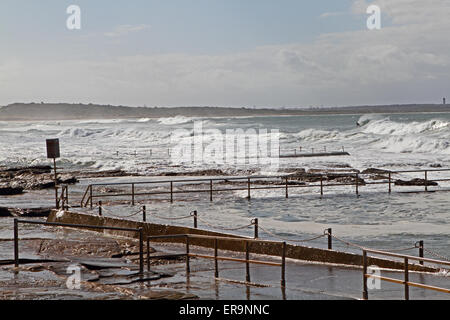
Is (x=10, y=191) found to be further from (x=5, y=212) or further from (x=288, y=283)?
(x=288, y=283)

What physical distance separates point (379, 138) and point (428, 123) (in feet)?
63.4

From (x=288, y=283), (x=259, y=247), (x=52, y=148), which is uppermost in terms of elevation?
(x=52, y=148)

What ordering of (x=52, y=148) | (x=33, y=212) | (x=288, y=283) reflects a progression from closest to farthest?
(x=288, y=283) < (x=52, y=148) < (x=33, y=212)

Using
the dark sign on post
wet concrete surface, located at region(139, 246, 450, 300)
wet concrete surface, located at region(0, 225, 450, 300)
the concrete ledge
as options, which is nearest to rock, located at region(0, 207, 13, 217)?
the dark sign on post

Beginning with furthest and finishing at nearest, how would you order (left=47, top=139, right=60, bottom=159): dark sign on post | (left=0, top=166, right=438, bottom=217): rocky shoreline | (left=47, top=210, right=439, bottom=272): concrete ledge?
1. (left=0, top=166, right=438, bottom=217): rocky shoreline
2. (left=47, top=139, right=60, bottom=159): dark sign on post
3. (left=47, top=210, right=439, bottom=272): concrete ledge

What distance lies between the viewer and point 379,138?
70188 mm

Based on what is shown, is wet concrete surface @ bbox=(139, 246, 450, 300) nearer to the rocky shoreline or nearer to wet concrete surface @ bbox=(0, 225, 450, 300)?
wet concrete surface @ bbox=(0, 225, 450, 300)

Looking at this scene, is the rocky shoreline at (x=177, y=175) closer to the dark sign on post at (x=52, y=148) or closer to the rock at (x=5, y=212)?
the rock at (x=5, y=212)

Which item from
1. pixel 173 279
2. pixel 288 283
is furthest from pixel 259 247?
pixel 173 279

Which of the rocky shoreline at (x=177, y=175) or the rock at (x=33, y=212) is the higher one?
the rocky shoreline at (x=177, y=175)

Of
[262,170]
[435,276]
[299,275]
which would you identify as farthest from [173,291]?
[262,170]

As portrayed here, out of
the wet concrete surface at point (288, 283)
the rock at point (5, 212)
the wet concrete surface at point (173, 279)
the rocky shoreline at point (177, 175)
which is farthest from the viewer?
the rocky shoreline at point (177, 175)

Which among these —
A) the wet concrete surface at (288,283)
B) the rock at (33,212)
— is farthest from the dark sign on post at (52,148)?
the wet concrete surface at (288,283)
